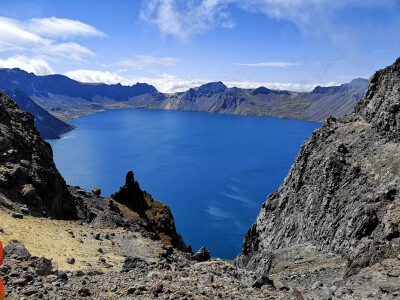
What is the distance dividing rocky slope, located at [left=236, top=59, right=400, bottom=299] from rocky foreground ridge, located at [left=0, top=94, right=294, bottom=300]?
26.6ft

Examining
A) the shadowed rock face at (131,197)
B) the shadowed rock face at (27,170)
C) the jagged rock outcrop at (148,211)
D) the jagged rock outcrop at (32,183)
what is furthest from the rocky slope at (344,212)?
the shadowed rock face at (27,170)

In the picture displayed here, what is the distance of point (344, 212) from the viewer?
130ft

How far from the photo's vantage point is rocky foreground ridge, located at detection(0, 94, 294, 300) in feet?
47.4

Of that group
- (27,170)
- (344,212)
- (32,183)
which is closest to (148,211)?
(32,183)

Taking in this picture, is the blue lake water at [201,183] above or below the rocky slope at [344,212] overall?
below

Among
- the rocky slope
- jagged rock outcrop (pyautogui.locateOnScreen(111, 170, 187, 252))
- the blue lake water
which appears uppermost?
the rocky slope

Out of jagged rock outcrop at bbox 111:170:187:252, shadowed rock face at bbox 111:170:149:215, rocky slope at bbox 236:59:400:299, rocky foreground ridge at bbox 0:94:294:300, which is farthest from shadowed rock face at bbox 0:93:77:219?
rocky slope at bbox 236:59:400:299

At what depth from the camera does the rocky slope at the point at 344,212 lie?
77.6 ft

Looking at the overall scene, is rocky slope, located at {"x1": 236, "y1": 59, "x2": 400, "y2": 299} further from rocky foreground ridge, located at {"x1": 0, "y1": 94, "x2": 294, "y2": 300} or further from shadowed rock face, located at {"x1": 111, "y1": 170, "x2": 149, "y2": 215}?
shadowed rock face, located at {"x1": 111, "y1": 170, "x2": 149, "y2": 215}

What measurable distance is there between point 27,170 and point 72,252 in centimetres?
1752

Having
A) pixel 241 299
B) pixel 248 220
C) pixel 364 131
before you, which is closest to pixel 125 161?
pixel 248 220

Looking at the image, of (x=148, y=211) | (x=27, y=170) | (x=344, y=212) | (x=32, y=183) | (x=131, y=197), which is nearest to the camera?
(x=32, y=183)

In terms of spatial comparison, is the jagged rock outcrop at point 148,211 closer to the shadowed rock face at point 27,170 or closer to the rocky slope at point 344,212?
the rocky slope at point 344,212

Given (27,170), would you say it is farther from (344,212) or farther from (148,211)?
(344,212)
